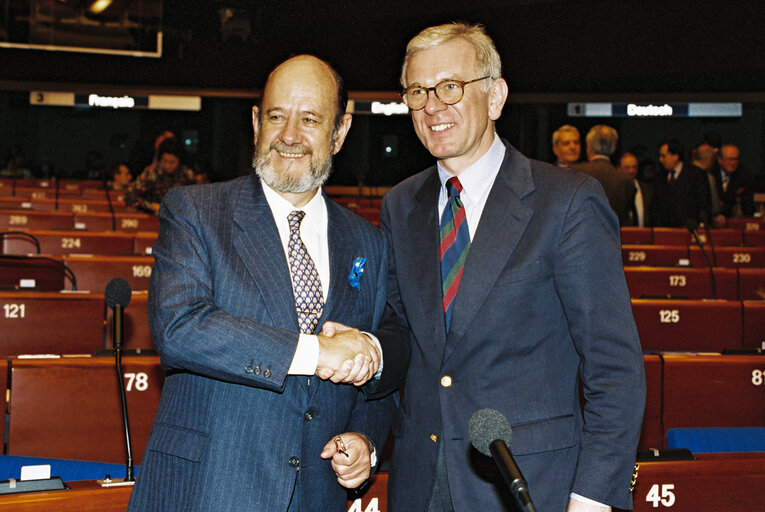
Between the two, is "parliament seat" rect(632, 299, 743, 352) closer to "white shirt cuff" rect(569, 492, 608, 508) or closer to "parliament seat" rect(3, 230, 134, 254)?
"white shirt cuff" rect(569, 492, 608, 508)

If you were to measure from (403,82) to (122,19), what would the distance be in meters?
14.0

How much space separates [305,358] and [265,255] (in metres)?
0.30

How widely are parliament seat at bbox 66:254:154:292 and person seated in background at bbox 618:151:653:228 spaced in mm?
6162

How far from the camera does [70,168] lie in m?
21.4

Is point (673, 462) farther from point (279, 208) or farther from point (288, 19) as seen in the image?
point (288, 19)

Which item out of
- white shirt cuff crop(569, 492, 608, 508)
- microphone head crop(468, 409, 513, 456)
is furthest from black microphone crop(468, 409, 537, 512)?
white shirt cuff crop(569, 492, 608, 508)

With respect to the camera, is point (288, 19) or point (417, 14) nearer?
point (417, 14)

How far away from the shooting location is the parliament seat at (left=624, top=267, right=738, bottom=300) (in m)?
6.04

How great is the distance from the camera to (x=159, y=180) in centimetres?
871

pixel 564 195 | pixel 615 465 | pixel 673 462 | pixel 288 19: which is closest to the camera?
pixel 615 465

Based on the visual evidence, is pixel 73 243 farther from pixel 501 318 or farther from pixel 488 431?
pixel 488 431

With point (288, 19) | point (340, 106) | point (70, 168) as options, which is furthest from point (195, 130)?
point (340, 106)

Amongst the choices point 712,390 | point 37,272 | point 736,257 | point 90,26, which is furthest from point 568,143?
point 90,26

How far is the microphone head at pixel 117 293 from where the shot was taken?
7.19 feet
